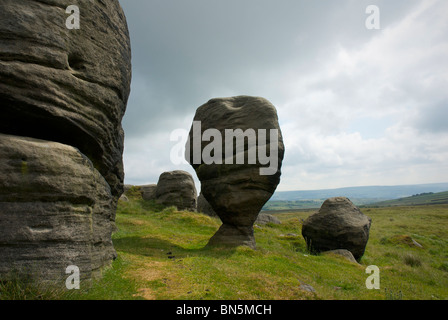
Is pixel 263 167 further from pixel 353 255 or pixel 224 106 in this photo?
pixel 353 255

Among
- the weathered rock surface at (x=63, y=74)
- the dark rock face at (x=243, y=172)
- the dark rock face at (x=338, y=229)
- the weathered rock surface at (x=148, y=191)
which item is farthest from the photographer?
the weathered rock surface at (x=148, y=191)

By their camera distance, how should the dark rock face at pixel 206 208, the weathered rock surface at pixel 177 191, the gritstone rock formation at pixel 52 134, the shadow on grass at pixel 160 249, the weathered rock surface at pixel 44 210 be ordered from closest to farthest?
the weathered rock surface at pixel 44 210 < the gritstone rock formation at pixel 52 134 < the shadow on grass at pixel 160 249 < the weathered rock surface at pixel 177 191 < the dark rock face at pixel 206 208

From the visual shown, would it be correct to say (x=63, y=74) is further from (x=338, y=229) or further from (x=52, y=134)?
(x=338, y=229)

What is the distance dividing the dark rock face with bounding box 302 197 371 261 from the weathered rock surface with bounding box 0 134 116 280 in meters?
19.0

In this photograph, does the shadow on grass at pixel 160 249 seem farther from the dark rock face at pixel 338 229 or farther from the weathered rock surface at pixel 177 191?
the weathered rock surface at pixel 177 191

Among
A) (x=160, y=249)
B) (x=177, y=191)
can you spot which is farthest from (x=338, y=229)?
(x=177, y=191)

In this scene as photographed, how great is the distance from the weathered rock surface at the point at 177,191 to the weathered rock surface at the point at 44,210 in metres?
31.2

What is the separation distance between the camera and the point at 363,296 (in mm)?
10422

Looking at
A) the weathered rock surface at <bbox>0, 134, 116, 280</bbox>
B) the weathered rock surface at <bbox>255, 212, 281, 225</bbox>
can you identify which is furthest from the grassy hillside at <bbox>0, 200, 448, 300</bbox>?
the weathered rock surface at <bbox>255, 212, 281, 225</bbox>

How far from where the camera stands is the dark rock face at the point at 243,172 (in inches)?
745

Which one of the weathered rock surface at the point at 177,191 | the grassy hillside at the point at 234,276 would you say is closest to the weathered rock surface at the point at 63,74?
the grassy hillside at the point at 234,276

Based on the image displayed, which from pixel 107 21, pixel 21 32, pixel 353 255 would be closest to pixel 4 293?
pixel 21 32

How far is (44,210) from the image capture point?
7992 millimetres
